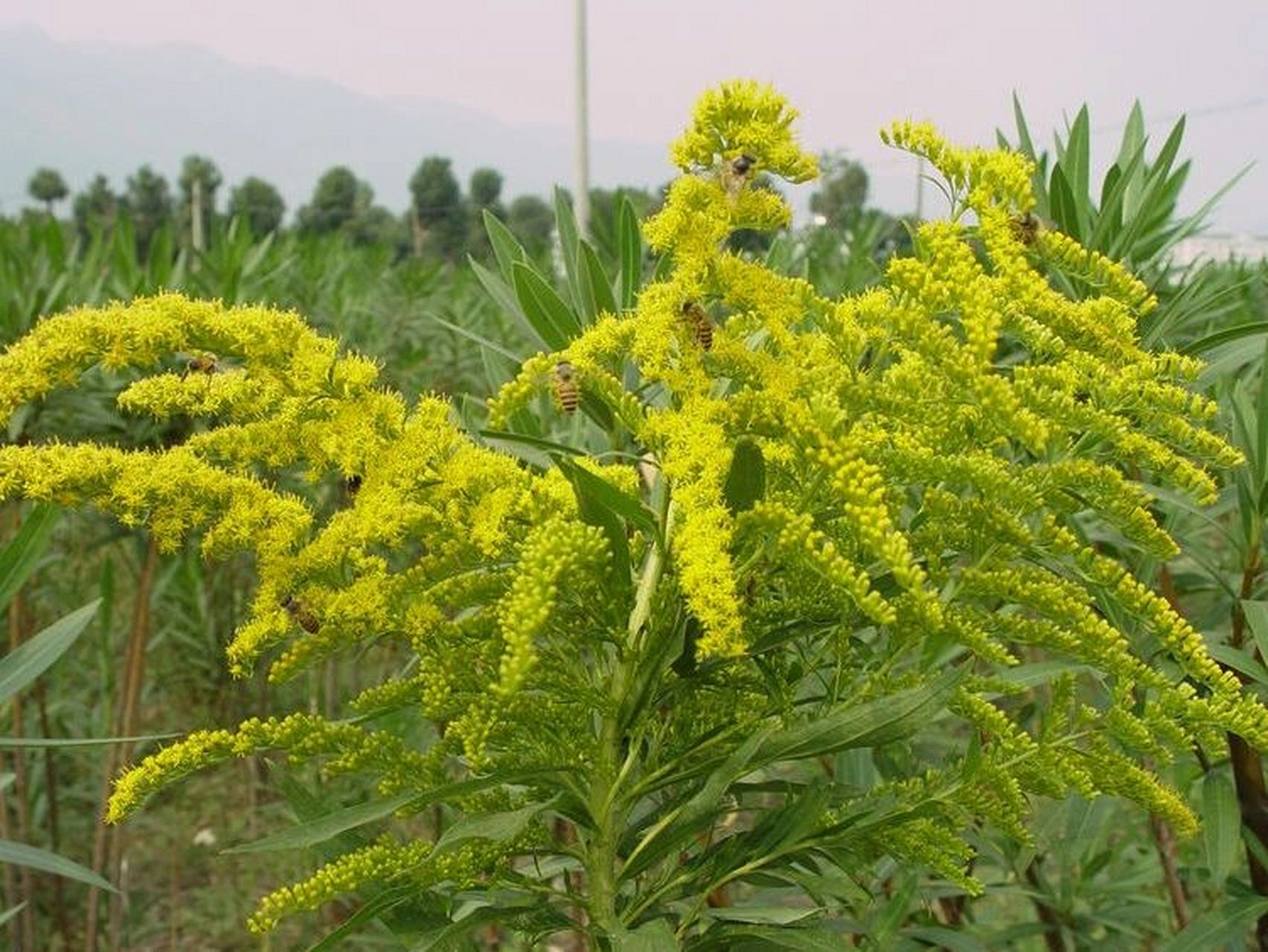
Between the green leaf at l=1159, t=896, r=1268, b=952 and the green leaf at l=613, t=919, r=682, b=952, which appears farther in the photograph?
Answer: the green leaf at l=1159, t=896, r=1268, b=952

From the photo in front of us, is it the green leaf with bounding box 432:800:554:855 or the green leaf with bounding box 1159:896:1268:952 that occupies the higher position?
the green leaf with bounding box 432:800:554:855

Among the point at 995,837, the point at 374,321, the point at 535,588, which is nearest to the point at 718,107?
the point at 535,588

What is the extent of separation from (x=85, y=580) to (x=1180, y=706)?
468 cm

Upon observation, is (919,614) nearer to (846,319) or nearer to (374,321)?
(846,319)

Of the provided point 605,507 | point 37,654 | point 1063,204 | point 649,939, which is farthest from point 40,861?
point 1063,204

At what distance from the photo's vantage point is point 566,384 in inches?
43.1

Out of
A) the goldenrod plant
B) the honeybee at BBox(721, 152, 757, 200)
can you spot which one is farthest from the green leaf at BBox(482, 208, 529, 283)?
the honeybee at BBox(721, 152, 757, 200)

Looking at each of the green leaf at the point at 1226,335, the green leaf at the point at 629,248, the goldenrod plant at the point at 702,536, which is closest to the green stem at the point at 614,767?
the goldenrod plant at the point at 702,536

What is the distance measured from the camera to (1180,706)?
116 centimetres

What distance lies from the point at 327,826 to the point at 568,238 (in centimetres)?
89

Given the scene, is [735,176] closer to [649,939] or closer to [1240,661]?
[649,939]

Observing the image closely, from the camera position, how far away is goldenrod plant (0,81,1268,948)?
1.08m

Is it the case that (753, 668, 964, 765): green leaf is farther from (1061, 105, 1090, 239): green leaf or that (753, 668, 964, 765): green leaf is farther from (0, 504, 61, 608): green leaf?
(1061, 105, 1090, 239): green leaf

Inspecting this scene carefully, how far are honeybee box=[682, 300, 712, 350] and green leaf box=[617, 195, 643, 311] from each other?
0.53 m
